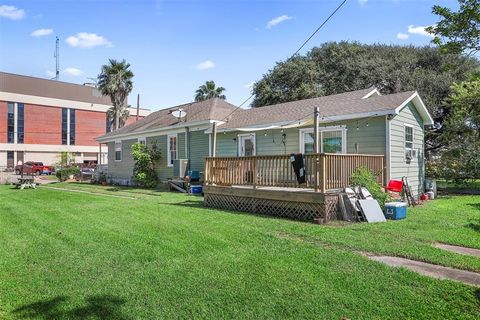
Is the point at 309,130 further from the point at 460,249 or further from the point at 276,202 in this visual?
the point at 460,249

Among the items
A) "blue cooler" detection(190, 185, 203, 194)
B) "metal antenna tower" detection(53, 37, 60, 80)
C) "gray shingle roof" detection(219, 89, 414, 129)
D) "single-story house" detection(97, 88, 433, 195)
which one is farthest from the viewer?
"metal antenna tower" detection(53, 37, 60, 80)

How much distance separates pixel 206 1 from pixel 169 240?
6.90 metres

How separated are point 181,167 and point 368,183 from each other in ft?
33.7

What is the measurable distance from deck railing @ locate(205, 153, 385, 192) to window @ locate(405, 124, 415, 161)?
248 cm

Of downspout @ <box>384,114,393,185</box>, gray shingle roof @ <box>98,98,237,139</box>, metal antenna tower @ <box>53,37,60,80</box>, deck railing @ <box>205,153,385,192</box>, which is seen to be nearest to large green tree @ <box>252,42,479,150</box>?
gray shingle roof @ <box>98,98,237,139</box>

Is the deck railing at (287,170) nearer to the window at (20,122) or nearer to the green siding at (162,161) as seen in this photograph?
the green siding at (162,161)

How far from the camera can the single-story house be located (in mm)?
11641

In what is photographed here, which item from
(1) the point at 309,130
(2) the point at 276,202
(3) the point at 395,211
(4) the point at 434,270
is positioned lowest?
(4) the point at 434,270

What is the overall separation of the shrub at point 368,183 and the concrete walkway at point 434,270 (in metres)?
4.01

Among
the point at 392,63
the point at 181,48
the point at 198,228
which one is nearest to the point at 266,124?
the point at 181,48

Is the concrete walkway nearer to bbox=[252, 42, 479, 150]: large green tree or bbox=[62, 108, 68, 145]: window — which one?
bbox=[252, 42, 479, 150]: large green tree

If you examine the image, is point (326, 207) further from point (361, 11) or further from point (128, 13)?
point (128, 13)

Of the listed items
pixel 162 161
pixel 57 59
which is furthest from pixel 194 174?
pixel 57 59

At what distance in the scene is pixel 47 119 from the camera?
181 feet
